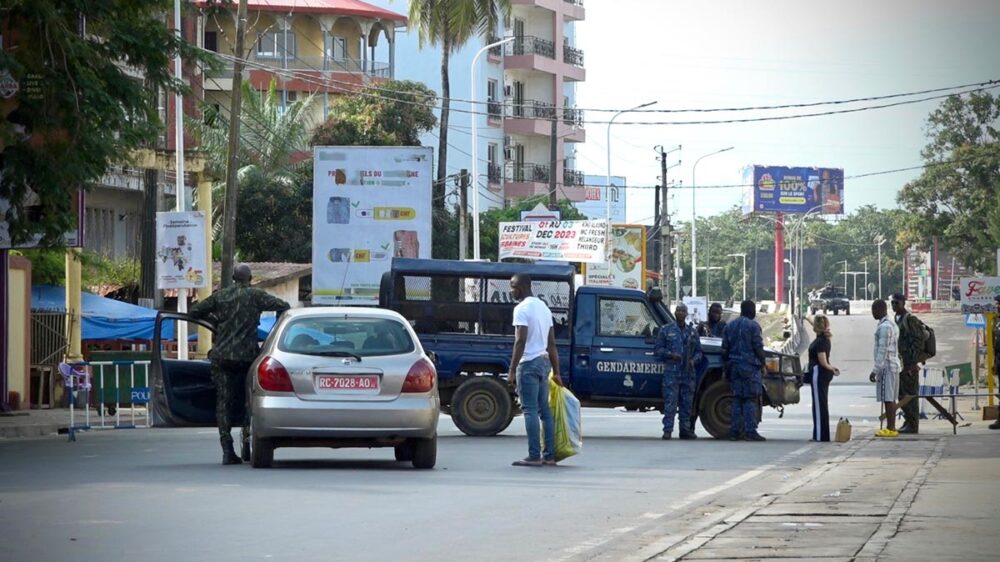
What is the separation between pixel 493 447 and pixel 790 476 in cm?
521

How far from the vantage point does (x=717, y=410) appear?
22453mm

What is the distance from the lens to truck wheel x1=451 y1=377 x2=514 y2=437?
22.4m

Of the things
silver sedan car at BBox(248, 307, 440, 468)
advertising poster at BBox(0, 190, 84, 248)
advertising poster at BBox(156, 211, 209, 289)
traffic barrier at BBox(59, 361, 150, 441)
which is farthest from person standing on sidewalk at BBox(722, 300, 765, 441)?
advertising poster at BBox(156, 211, 209, 289)

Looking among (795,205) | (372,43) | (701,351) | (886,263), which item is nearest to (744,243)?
(886,263)

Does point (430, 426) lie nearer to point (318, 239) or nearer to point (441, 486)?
point (441, 486)

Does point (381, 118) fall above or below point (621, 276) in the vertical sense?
above

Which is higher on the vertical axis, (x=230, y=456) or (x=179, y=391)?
(x=179, y=391)

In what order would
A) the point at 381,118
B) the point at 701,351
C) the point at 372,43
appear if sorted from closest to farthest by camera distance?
the point at 701,351 < the point at 381,118 < the point at 372,43

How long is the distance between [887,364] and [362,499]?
10.9 meters

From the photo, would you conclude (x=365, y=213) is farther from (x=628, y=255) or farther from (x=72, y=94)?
(x=628, y=255)

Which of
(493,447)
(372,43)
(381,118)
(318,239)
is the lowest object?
(493,447)

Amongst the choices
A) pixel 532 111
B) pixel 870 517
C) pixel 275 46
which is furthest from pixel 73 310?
pixel 532 111

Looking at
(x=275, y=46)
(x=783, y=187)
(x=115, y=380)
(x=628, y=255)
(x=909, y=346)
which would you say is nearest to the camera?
(x=909, y=346)

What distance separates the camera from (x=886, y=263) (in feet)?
583
